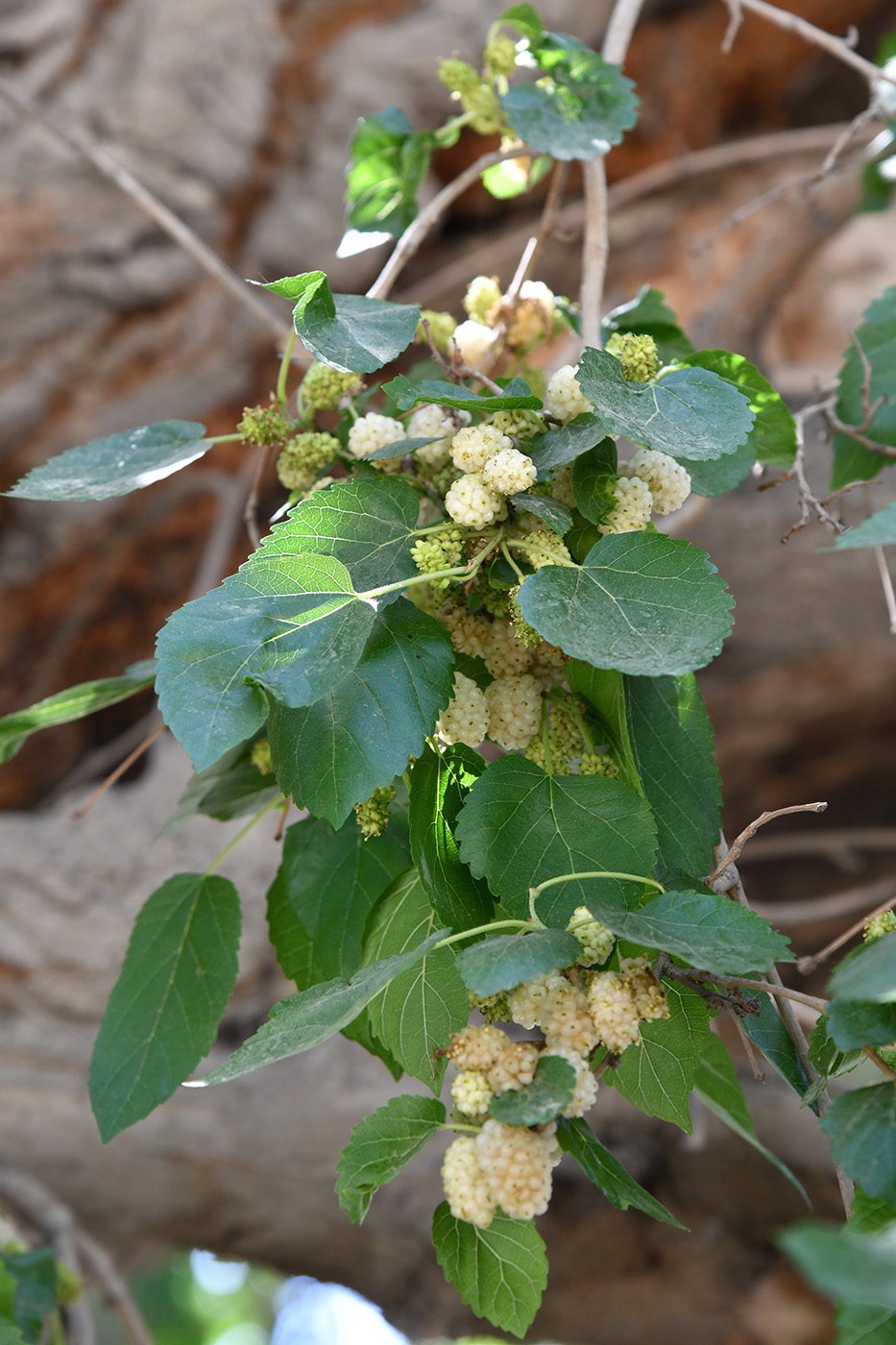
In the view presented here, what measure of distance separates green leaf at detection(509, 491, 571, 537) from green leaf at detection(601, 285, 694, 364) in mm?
323

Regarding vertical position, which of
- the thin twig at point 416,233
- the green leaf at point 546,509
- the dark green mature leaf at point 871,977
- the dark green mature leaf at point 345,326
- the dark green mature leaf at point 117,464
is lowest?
the dark green mature leaf at point 871,977

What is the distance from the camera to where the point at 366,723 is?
1.55ft

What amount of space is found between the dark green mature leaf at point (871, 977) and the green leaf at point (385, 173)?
0.70m

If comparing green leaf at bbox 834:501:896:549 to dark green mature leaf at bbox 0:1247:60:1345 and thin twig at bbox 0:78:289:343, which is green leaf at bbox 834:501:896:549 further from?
dark green mature leaf at bbox 0:1247:60:1345

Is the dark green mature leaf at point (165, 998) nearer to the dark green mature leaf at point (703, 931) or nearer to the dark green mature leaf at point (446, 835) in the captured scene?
the dark green mature leaf at point (446, 835)

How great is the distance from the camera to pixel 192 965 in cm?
66

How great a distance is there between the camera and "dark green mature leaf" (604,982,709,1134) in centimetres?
49

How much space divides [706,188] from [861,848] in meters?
1.28

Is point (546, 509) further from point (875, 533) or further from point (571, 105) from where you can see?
point (571, 105)

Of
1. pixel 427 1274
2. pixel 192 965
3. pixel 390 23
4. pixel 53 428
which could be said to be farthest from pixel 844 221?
pixel 427 1274

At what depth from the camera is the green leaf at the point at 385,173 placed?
0.87 meters

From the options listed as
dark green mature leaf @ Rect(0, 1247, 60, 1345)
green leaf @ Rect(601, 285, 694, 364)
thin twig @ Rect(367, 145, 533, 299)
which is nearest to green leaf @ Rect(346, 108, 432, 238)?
thin twig @ Rect(367, 145, 533, 299)

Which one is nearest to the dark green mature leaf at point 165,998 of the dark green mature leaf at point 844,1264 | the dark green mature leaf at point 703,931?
the dark green mature leaf at point 703,931

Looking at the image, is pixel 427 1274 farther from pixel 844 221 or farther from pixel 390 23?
pixel 390 23
